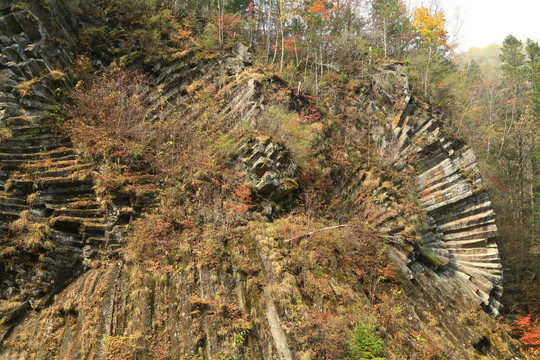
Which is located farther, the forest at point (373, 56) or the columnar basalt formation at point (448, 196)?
the forest at point (373, 56)

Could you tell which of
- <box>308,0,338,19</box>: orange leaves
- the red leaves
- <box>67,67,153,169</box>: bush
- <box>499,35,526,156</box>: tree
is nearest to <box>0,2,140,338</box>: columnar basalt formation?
<box>67,67,153,169</box>: bush

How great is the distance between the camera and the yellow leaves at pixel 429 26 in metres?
23.8

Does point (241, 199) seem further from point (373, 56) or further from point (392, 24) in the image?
point (392, 24)

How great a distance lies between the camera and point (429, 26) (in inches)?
945

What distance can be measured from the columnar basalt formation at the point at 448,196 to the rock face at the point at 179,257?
0.07 meters

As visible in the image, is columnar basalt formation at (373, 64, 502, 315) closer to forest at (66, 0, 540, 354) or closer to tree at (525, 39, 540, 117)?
forest at (66, 0, 540, 354)

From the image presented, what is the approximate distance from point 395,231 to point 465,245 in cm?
479

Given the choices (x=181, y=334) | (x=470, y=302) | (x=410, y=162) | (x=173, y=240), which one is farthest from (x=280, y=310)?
(x=410, y=162)

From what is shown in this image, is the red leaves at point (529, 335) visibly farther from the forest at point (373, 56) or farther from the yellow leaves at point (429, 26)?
the yellow leaves at point (429, 26)

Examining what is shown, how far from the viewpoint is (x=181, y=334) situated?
6.93 meters

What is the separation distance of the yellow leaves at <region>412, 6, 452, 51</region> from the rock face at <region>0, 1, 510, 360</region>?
14.4 metres

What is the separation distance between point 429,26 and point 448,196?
59.9ft

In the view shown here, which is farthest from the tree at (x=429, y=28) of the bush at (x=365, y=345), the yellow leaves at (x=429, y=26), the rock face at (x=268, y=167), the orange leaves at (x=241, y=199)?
the bush at (x=365, y=345)

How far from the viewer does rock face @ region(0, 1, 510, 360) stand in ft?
22.8
